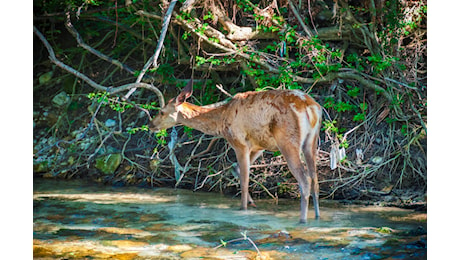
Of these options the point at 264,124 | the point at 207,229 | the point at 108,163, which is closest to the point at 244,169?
the point at 264,124

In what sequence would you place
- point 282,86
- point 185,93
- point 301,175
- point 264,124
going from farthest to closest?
point 282,86 < point 185,93 < point 264,124 < point 301,175

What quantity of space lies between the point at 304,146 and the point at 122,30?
4.80m

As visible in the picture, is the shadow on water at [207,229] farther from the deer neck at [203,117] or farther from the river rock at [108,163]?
the river rock at [108,163]

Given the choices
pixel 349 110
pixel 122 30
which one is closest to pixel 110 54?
pixel 122 30

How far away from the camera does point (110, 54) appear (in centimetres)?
1045

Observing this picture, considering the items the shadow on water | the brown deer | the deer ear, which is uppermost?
the deer ear

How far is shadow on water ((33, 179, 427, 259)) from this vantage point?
202 inches

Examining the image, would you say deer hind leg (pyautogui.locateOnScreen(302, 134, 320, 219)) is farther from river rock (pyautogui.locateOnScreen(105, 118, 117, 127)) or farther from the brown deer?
river rock (pyautogui.locateOnScreen(105, 118, 117, 127))

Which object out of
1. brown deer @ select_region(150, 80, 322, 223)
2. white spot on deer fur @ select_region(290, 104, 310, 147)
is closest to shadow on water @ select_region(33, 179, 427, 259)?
brown deer @ select_region(150, 80, 322, 223)

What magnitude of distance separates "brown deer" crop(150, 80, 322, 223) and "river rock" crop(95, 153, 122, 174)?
1674 mm

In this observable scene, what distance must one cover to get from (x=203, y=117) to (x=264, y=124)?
90 cm

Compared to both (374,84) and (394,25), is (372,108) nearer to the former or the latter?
(374,84)

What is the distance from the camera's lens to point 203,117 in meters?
7.21

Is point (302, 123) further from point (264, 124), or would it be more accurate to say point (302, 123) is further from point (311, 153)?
point (264, 124)
